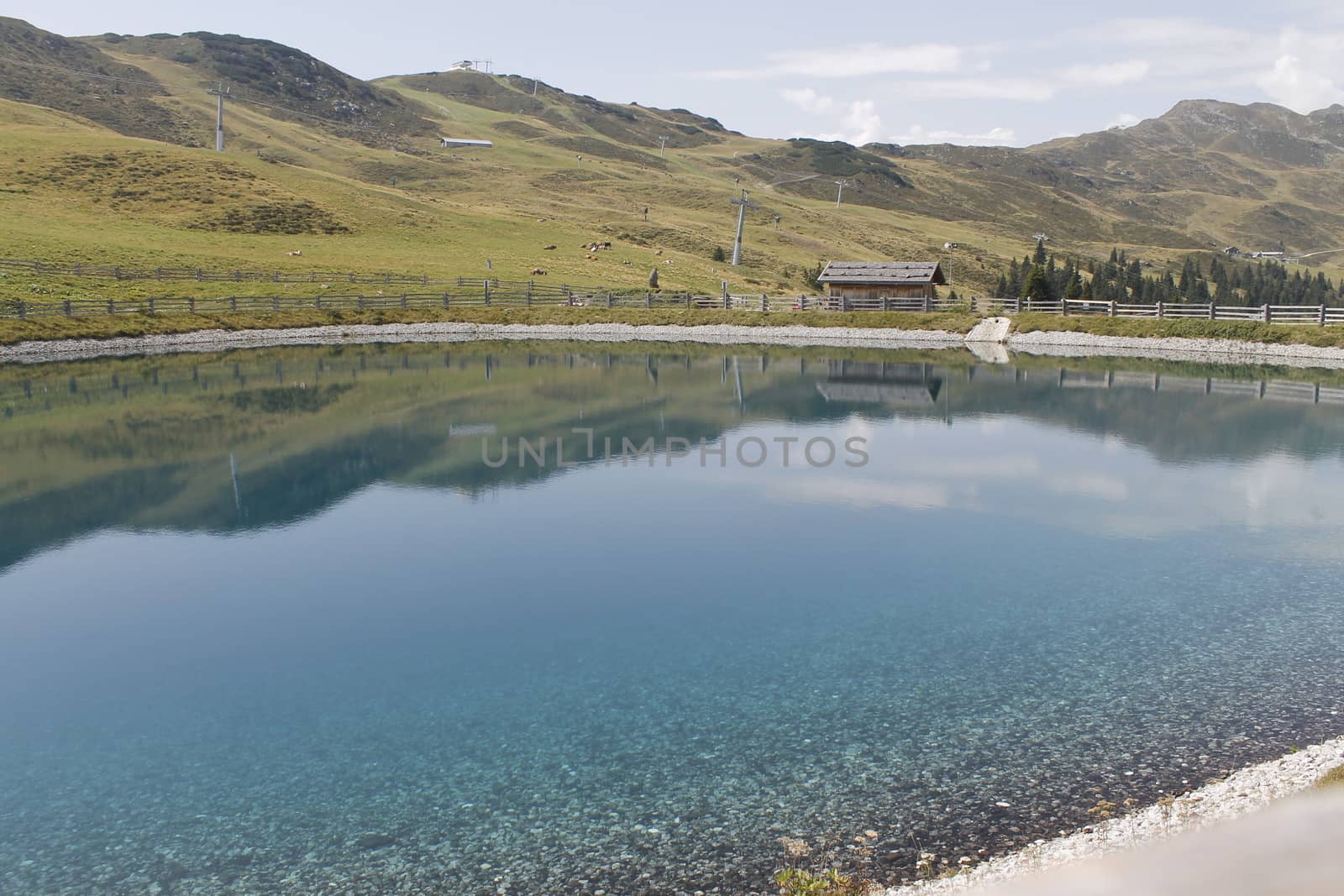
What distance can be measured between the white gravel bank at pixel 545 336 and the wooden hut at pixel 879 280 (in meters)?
5.92

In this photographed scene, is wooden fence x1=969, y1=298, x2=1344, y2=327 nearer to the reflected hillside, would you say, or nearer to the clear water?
the reflected hillside

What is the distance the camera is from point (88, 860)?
32.9 ft

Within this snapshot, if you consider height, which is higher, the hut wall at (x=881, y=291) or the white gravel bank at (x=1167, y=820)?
the hut wall at (x=881, y=291)

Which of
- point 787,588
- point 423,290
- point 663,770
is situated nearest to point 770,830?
point 663,770

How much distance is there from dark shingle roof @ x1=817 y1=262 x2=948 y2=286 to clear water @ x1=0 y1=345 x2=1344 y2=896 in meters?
46.4

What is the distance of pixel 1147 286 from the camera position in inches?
5015

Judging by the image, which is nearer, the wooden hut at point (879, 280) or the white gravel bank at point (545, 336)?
the white gravel bank at point (545, 336)

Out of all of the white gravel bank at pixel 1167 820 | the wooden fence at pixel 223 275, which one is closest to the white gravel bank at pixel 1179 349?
the wooden fence at pixel 223 275

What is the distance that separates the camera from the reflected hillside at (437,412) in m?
27.8

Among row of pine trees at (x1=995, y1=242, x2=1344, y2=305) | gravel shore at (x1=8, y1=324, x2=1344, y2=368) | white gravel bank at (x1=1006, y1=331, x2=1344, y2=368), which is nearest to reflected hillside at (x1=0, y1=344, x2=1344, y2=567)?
gravel shore at (x1=8, y1=324, x2=1344, y2=368)

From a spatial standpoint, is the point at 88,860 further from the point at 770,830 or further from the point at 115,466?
the point at 115,466

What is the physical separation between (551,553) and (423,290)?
6394cm

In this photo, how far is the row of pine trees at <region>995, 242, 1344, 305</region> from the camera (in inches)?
3917

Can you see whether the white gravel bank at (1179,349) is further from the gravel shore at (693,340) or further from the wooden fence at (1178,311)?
the wooden fence at (1178,311)
